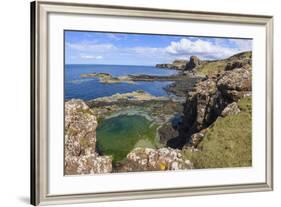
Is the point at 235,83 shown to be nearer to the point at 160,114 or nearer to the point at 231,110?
the point at 231,110

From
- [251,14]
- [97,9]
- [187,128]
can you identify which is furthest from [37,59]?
[251,14]

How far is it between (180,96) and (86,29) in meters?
0.33

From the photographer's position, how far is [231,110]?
183 centimetres

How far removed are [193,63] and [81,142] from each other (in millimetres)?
396

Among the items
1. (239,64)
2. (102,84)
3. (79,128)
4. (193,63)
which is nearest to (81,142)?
(79,128)

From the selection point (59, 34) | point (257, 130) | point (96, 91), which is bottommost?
point (257, 130)

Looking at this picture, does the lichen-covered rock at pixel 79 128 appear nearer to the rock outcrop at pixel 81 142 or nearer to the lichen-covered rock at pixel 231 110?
the rock outcrop at pixel 81 142

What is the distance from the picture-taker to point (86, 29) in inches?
65.1

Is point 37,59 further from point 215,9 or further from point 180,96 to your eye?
point 215,9

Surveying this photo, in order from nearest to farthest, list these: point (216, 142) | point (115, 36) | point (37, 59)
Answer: point (37, 59) → point (115, 36) → point (216, 142)

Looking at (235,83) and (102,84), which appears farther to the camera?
(235,83)

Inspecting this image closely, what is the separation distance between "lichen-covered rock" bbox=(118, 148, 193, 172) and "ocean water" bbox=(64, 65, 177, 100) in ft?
0.53

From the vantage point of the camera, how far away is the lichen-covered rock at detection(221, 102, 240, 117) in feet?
5.98

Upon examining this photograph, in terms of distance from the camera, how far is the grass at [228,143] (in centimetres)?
179
